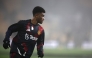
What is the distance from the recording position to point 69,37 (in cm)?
369

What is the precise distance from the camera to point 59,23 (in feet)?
12.0

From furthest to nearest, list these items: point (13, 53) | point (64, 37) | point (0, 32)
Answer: point (64, 37)
point (0, 32)
point (13, 53)

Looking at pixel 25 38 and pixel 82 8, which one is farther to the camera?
pixel 82 8

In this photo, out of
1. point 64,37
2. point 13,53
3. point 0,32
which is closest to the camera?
point 13,53

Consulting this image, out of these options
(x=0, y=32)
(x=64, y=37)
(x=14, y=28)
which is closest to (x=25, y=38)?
(x=14, y=28)

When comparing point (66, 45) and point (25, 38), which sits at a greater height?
point (66, 45)

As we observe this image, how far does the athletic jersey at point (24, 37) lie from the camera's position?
6.66ft

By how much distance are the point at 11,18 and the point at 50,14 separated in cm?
64

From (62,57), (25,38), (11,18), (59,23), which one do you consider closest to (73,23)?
(59,23)

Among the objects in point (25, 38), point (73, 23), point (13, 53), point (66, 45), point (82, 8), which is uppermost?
point (82, 8)

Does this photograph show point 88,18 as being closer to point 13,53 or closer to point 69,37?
point 69,37

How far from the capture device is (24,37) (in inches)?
80.5

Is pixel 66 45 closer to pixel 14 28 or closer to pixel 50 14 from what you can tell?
pixel 50 14

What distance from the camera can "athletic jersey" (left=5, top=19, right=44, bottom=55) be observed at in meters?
2.03
